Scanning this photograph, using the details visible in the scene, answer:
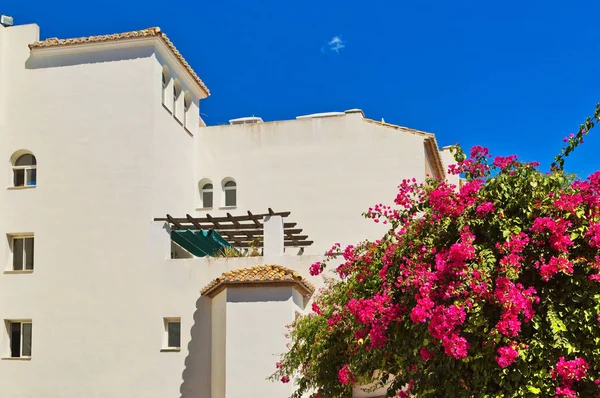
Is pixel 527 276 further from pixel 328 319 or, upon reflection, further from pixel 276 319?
pixel 276 319

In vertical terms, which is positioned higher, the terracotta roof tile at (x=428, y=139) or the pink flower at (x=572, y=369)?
the terracotta roof tile at (x=428, y=139)

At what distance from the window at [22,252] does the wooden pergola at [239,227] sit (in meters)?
4.04

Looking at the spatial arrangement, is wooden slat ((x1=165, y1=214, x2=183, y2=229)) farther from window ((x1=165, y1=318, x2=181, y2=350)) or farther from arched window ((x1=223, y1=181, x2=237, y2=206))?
arched window ((x1=223, y1=181, x2=237, y2=206))

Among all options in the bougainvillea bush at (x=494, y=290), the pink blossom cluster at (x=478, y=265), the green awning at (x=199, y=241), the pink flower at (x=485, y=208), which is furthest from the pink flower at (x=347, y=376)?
the green awning at (x=199, y=241)

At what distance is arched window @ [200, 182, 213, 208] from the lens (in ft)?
87.7

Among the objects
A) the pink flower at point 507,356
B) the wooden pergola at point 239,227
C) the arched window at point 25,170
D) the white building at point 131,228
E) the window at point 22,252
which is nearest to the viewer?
the pink flower at point 507,356

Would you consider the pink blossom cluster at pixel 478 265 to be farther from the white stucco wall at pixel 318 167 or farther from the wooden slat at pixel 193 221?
the white stucco wall at pixel 318 167

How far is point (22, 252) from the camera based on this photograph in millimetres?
22875

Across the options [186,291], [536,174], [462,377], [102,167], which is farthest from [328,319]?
[102,167]

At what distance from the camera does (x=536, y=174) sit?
10.3m

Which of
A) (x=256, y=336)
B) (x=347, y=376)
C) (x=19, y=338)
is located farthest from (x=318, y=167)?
(x=347, y=376)

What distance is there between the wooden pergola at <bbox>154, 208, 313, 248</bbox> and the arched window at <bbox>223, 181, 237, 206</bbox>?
1895 millimetres

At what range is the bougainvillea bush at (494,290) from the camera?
9508mm

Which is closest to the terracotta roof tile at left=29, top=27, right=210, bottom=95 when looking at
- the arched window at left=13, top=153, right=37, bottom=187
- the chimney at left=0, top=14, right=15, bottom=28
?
the chimney at left=0, top=14, right=15, bottom=28
